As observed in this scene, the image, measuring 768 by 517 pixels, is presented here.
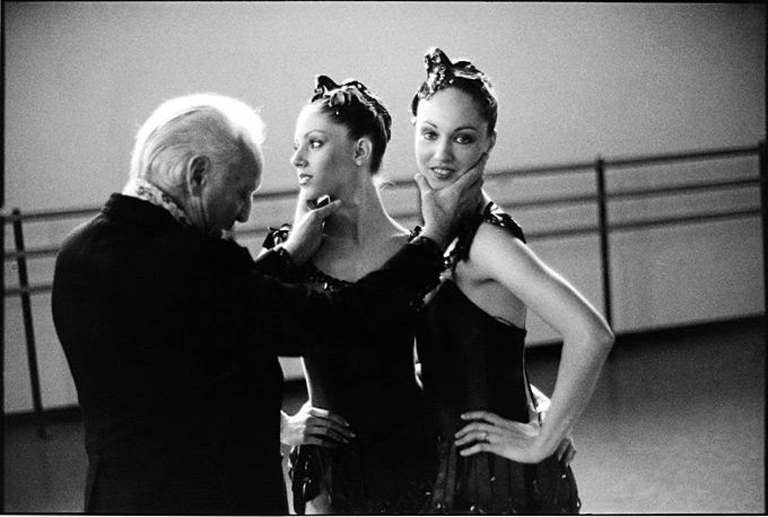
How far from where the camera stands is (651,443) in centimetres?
354

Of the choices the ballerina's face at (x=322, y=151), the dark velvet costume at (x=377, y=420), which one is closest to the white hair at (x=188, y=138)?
the ballerina's face at (x=322, y=151)

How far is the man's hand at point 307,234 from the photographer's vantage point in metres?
1.45

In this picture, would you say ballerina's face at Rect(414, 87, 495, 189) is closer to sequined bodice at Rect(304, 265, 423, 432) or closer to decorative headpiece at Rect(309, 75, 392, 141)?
decorative headpiece at Rect(309, 75, 392, 141)

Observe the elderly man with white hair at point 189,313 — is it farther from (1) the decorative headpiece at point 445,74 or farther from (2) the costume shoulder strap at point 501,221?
(1) the decorative headpiece at point 445,74

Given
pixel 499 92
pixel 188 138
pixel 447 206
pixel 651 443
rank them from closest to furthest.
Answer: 1. pixel 188 138
2. pixel 447 206
3. pixel 651 443
4. pixel 499 92

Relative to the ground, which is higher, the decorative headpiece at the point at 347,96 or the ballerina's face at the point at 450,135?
the decorative headpiece at the point at 347,96

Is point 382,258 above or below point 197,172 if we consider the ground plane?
below

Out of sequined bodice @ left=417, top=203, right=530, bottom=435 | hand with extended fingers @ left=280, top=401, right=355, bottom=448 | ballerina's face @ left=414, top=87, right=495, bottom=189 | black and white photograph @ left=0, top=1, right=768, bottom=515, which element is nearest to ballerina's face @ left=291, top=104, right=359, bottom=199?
black and white photograph @ left=0, top=1, right=768, bottom=515

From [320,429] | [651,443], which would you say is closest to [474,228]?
[320,429]

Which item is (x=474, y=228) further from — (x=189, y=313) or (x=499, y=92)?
(x=499, y=92)

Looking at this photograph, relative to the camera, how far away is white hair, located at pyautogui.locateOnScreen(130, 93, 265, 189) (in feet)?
4.22

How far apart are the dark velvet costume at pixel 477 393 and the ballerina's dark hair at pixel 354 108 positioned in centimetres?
22

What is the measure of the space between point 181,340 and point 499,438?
49 centimetres

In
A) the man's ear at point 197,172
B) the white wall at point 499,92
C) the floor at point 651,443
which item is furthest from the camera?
the white wall at point 499,92
